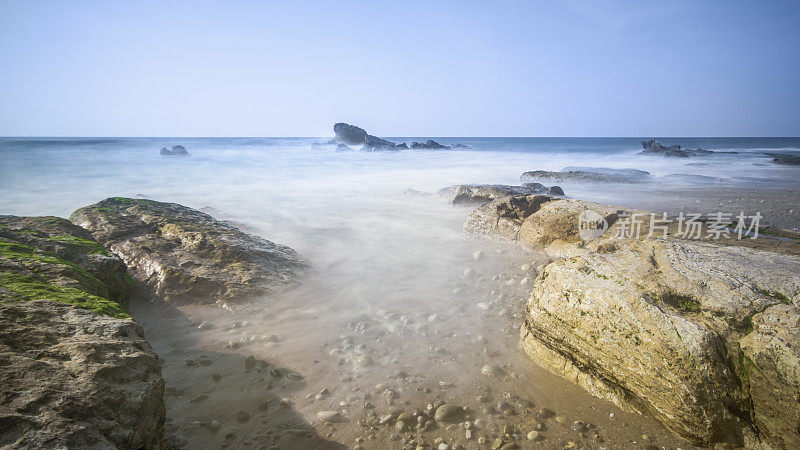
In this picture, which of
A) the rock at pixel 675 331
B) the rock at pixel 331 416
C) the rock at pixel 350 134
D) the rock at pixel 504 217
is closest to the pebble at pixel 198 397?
the rock at pixel 331 416

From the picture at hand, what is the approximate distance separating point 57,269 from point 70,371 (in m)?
1.92

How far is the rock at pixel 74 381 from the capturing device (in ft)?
5.01

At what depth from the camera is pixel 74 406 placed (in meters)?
1.67

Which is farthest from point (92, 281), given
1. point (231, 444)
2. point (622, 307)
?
point (622, 307)

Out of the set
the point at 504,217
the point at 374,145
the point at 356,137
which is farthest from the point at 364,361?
the point at 356,137

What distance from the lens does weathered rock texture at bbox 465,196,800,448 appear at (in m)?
2.32

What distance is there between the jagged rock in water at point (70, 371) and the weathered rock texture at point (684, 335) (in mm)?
3080

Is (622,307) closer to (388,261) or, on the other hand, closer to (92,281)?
(388,261)

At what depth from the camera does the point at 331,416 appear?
9.20ft

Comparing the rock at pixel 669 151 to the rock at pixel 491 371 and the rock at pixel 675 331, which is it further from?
the rock at pixel 491 371

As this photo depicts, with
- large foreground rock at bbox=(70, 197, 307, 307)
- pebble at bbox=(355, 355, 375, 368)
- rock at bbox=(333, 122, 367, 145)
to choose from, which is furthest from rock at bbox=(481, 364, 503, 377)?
rock at bbox=(333, 122, 367, 145)

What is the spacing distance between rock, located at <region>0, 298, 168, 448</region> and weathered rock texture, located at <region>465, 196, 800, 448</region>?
3.07 meters

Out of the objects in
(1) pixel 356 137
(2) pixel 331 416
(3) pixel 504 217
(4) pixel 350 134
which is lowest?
(2) pixel 331 416

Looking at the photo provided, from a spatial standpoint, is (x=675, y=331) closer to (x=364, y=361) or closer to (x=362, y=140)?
(x=364, y=361)
